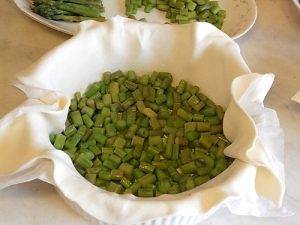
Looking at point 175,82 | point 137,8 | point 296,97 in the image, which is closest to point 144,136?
point 175,82

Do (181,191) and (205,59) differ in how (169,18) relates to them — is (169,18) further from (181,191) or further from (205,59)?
(181,191)

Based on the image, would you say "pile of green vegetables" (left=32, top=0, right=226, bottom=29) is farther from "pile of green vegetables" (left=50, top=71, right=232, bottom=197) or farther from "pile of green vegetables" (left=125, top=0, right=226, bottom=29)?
"pile of green vegetables" (left=50, top=71, right=232, bottom=197)

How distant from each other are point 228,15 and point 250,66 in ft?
0.49

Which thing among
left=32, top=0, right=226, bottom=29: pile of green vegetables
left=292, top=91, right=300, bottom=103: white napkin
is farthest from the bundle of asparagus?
left=292, top=91, right=300, bottom=103: white napkin

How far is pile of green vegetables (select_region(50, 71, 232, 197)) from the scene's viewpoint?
645 mm

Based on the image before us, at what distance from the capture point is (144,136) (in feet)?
2.31

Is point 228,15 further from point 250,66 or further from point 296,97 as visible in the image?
point 296,97

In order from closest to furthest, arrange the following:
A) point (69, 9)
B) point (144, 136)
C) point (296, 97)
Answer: point (144, 136), point (296, 97), point (69, 9)

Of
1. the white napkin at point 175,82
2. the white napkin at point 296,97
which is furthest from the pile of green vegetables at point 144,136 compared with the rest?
the white napkin at point 296,97

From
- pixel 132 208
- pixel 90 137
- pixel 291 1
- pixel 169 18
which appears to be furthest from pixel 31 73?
pixel 291 1

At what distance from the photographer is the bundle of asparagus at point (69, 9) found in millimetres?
928

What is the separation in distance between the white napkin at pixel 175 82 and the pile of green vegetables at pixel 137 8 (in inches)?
8.5

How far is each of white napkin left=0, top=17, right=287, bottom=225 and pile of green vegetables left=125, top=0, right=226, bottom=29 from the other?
8.9 inches

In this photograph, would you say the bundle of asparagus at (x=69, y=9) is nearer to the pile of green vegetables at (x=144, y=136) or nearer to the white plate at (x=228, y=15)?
the white plate at (x=228, y=15)
